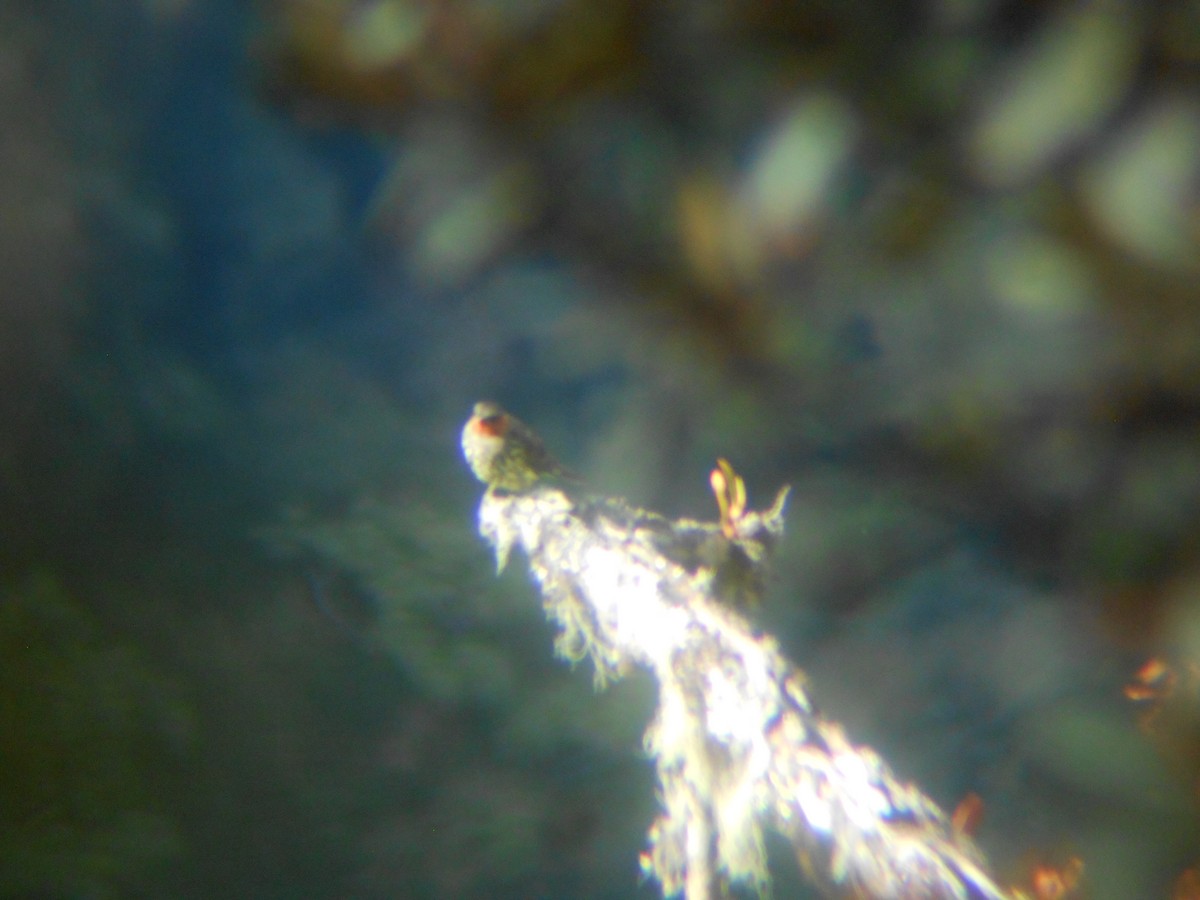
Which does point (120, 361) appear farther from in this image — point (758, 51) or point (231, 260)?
point (758, 51)

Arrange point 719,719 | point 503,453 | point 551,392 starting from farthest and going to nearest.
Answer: point 551,392 → point 503,453 → point 719,719

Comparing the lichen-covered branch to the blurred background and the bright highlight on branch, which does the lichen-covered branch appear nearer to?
the bright highlight on branch

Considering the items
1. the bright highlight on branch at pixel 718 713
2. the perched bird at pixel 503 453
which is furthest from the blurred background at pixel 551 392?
the bright highlight on branch at pixel 718 713

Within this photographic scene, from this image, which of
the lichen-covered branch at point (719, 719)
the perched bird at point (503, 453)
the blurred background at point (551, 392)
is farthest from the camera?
the perched bird at point (503, 453)

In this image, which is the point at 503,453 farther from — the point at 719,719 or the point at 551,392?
the point at 551,392

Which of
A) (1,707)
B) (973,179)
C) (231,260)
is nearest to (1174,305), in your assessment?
(973,179)

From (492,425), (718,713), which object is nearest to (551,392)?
(492,425)

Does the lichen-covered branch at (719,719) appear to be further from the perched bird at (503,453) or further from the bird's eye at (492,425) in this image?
the bird's eye at (492,425)
